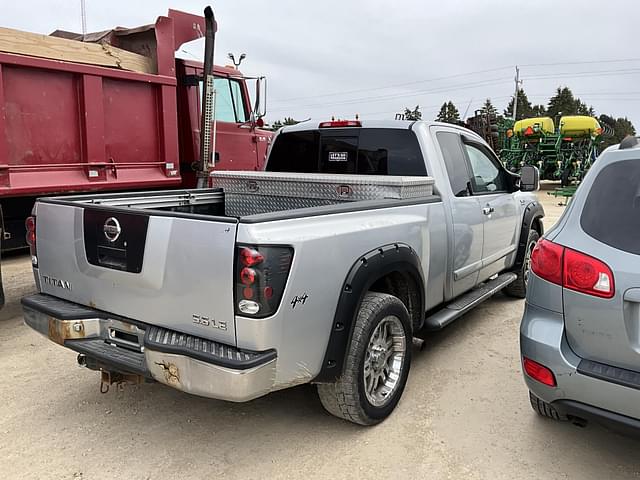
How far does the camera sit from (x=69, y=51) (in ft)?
18.1

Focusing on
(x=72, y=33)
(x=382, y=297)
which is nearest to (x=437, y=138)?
(x=382, y=297)

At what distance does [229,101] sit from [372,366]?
222 inches

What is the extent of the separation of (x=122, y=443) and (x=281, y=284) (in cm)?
152

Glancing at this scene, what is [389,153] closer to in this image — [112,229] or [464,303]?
[464,303]

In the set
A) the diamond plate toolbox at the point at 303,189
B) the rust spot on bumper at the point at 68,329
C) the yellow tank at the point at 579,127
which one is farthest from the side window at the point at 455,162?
the yellow tank at the point at 579,127

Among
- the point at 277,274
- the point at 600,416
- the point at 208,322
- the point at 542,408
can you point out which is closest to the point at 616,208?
the point at 600,416

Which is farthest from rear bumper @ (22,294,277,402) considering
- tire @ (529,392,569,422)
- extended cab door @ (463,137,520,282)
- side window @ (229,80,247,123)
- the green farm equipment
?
the green farm equipment

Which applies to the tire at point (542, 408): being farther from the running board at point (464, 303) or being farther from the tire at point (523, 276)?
the tire at point (523, 276)

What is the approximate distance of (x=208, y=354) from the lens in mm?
2473

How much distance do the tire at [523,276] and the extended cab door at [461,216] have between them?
1384mm

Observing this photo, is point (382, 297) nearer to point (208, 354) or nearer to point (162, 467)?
point (208, 354)

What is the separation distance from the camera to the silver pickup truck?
8.11 feet

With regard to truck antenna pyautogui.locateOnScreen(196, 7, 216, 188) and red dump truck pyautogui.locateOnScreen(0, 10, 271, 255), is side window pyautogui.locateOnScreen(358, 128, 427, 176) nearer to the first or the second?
truck antenna pyautogui.locateOnScreen(196, 7, 216, 188)

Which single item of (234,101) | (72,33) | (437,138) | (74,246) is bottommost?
(74,246)
